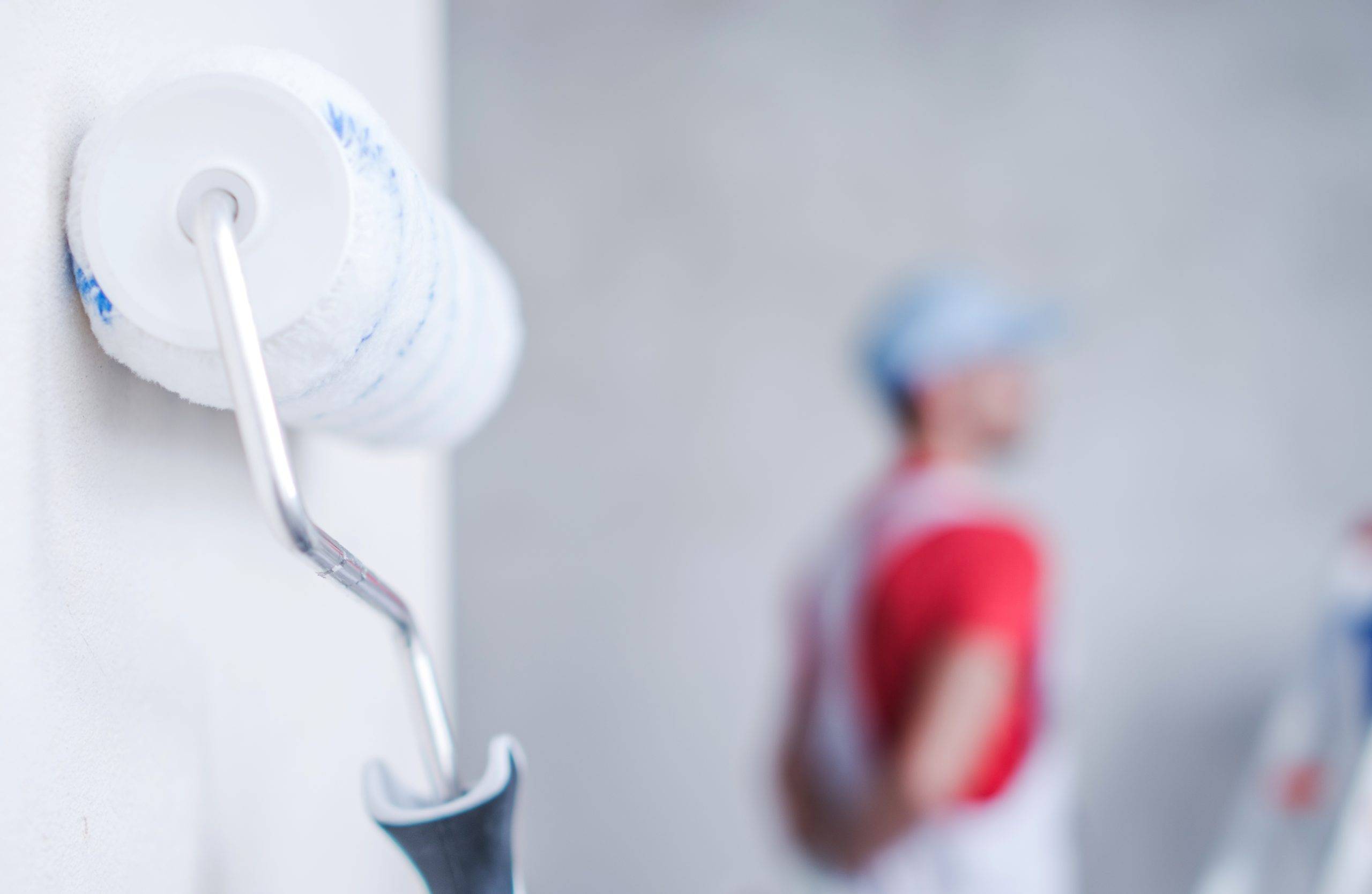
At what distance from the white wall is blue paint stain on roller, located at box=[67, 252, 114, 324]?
0.01 m

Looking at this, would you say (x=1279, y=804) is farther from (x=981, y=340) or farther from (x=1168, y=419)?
(x=981, y=340)

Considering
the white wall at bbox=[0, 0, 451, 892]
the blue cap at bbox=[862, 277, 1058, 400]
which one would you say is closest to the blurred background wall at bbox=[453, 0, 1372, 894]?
the blue cap at bbox=[862, 277, 1058, 400]

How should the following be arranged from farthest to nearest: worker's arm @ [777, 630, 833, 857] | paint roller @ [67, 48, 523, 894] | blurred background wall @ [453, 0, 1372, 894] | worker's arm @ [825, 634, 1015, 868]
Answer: blurred background wall @ [453, 0, 1372, 894] → worker's arm @ [777, 630, 833, 857] → worker's arm @ [825, 634, 1015, 868] → paint roller @ [67, 48, 523, 894]

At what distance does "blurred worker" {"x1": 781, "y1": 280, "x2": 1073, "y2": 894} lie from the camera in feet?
3.14

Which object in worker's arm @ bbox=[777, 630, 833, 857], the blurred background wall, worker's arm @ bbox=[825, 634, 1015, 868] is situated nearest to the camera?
worker's arm @ bbox=[825, 634, 1015, 868]

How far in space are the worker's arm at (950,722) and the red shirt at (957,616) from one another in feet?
0.03

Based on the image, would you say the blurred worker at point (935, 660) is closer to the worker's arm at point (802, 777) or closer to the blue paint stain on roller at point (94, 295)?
the worker's arm at point (802, 777)

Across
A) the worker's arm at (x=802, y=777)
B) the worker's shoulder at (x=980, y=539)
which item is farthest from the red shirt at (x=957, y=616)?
the worker's arm at (x=802, y=777)

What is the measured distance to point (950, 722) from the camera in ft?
3.11

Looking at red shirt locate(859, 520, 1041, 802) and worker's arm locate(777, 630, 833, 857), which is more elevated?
red shirt locate(859, 520, 1041, 802)

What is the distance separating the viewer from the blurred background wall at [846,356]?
138 cm

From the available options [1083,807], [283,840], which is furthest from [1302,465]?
[283,840]

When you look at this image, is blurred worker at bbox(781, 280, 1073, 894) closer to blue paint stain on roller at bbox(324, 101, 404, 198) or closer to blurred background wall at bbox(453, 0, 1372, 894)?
blurred background wall at bbox(453, 0, 1372, 894)

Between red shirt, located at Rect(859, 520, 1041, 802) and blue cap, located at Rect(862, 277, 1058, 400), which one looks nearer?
red shirt, located at Rect(859, 520, 1041, 802)
